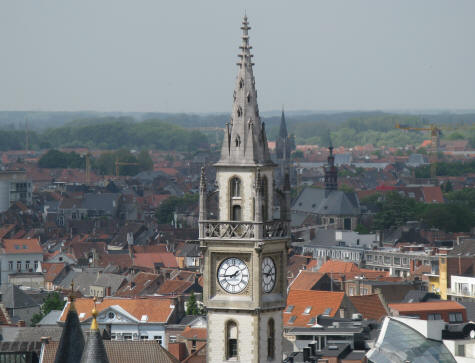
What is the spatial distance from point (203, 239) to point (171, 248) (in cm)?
10784

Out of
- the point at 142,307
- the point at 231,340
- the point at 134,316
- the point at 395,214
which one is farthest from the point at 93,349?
the point at 395,214

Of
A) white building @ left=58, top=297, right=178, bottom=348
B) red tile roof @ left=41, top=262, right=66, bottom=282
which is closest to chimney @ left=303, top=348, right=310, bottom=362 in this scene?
white building @ left=58, top=297, right=178, bottom=348

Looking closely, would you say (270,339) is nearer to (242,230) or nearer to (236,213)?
(242,230)

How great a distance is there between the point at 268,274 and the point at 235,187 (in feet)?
6.40

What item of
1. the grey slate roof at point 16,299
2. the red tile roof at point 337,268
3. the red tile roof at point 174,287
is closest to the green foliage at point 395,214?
the red tile roof at point 337,268

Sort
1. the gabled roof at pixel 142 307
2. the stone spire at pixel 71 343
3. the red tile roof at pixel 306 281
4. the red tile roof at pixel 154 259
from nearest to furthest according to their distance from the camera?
the stone spire at pixel 71 343
the gabled roof at pixel 142 307
the red tile roof at pixel 306 281
the red tile roof at pixel 154 259

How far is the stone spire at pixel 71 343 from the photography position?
132 ft

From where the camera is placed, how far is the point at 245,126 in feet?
123

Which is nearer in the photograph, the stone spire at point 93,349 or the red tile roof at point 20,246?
the stone spire at point 93,349

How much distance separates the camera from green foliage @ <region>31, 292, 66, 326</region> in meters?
91.0

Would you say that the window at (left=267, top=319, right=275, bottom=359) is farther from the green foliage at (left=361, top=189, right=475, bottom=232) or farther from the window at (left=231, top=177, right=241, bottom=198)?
the green foliage at (left=361, top=189, right=475, bottom=232)

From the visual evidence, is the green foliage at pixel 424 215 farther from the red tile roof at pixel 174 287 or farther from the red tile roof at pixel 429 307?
the red tile roof at pixel 429 307

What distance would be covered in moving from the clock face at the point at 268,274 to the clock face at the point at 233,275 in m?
0.36

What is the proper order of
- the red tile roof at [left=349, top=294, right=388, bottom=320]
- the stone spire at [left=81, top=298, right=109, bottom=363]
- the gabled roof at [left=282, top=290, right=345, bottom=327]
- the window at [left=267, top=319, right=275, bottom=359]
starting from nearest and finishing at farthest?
the window at [left=267, top=319, right=275, bottom=359] → the stone spire at [left=81, top=298, right=109, bottom=363] → the gabled roof at [left=282, top=290, right=345, bottom=327] → the red tile roof at [left=349, top=294, right=388, bottom=320]
